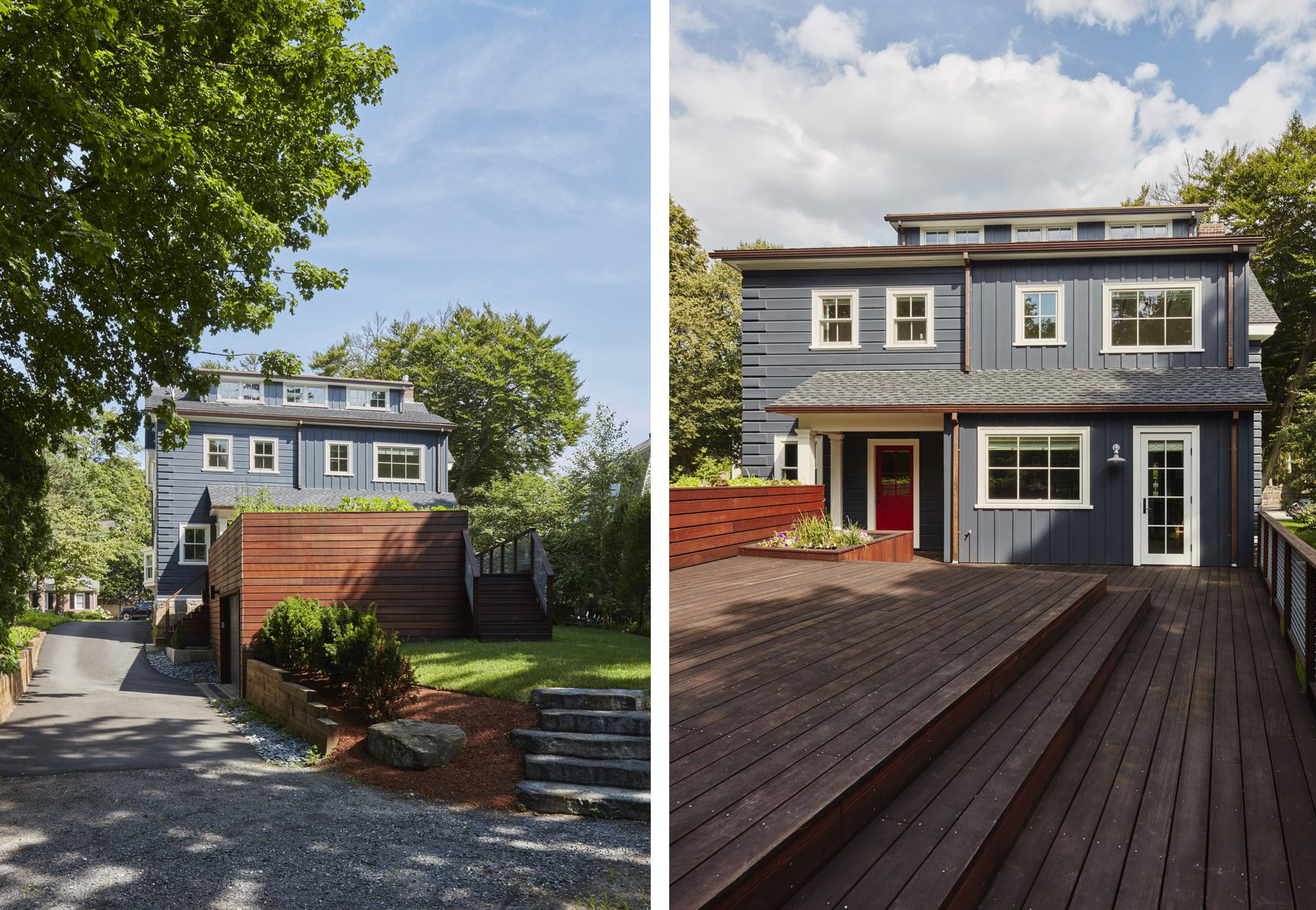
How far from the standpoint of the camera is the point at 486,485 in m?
4.77

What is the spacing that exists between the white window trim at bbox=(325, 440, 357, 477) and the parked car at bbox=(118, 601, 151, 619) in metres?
3.66

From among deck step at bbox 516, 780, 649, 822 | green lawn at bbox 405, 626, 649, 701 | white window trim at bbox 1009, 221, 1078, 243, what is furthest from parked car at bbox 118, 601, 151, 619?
white window trim at bbox 1009, 221, 1078, 243

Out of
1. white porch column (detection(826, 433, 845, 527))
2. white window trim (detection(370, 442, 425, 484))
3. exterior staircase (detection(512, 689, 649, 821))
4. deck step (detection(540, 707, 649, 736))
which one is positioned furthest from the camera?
white porch column (detection(826, 433, 845, 527))

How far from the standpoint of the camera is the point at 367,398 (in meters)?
5.13

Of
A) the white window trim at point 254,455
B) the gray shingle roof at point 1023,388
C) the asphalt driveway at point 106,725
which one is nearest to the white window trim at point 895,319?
the gray shingle roof at point 1023,388

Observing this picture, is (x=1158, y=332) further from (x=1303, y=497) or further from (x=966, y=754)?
(x=966, y=754)

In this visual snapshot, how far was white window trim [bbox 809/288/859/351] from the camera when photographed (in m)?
8.84

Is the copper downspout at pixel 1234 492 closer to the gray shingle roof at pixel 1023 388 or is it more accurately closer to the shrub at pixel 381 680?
the gray shingle roof at pixel 1023 388

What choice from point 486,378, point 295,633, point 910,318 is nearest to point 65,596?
point 295,633

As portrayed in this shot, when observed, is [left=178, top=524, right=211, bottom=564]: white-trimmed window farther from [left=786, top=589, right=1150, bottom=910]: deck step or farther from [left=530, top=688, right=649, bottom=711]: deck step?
[left=786, top=589, right=1150, bottom=910]: deck step

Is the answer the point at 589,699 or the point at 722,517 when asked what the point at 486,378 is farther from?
the point at 589,699

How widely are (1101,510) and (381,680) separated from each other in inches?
305

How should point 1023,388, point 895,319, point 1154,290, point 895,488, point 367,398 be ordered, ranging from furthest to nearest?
point 895,488 → point 895,319 → point 1154,290 → point 1023,388 → point 367,398

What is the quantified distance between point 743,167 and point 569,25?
1584 mm
